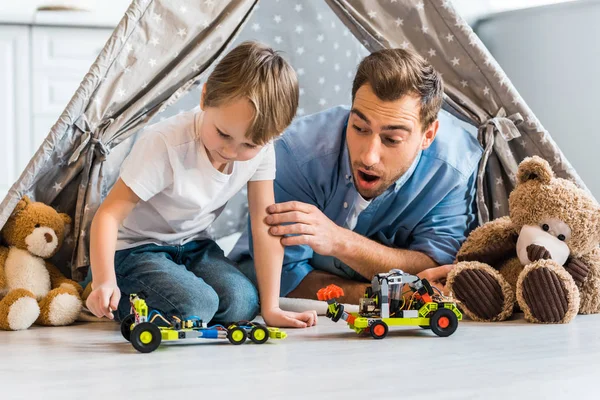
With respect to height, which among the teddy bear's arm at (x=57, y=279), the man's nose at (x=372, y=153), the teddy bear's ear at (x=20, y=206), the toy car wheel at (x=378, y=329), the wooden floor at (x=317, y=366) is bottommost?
the wooden floor at (x=317, y=366)

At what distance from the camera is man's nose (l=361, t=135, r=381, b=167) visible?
76.2 inches

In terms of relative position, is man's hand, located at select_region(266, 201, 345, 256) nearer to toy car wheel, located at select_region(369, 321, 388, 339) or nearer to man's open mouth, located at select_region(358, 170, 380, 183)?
man's open mouth, located at select_region(358, 170, 380, 183)

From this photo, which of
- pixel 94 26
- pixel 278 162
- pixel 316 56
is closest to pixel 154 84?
pixel 278 162

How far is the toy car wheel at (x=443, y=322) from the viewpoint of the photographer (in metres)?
1.67

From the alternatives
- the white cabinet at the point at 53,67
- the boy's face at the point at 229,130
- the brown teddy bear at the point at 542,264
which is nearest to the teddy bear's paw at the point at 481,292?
the brown teddy bear at the point at 542,264

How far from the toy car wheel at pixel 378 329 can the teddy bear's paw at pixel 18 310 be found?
2.57 ft

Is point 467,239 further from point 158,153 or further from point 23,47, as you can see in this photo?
point 23,47

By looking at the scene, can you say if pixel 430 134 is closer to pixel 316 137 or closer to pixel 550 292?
pixel 316 137

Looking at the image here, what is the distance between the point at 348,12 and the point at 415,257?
2.43ft

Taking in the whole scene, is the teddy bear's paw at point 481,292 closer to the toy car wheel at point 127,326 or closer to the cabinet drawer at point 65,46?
the toy car wheel at point 127,326

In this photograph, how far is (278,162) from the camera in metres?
2.24

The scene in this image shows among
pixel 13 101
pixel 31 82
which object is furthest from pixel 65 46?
pixel 13 101

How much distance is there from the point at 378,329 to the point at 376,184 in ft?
1.73

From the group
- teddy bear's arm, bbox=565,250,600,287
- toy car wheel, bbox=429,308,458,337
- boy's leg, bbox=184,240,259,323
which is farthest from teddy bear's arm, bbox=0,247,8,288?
teddy bear's arm, bbox=565,250,600,287
